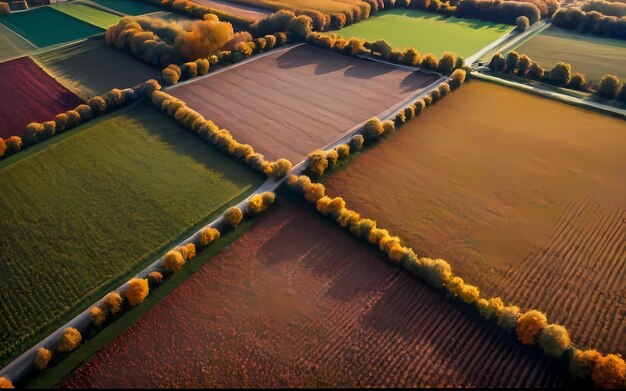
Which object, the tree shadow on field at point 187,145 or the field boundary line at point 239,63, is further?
the field boundary line at point 239,63

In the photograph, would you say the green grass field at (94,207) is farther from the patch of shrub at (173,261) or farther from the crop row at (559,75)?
the crop row at (559,75)

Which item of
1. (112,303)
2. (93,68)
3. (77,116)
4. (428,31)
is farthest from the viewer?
(428,31)

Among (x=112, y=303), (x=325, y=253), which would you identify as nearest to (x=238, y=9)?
(x=325, y=253)

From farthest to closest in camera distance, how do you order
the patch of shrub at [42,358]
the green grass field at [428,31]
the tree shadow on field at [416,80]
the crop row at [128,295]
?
the green grass field at [428,31] → the tree shadow on field at [416,80] → the crop row at [128,295] → the patch of shrub at [42,358]

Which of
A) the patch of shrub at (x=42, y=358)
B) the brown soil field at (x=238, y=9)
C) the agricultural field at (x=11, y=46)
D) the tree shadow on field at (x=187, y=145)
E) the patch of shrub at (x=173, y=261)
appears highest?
the brown soil field at (x=238, y=9)

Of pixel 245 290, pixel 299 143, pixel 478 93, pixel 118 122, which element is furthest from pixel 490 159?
pixel 118 122

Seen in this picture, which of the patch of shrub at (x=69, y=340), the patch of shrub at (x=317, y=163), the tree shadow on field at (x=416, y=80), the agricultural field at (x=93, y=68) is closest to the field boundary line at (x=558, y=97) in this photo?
the tree shadow on field at (x=416, y=80)

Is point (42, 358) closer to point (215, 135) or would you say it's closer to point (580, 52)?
point (215, 135)

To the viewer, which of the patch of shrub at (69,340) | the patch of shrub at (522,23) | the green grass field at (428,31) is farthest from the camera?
the patch of shrub at (522,23)
